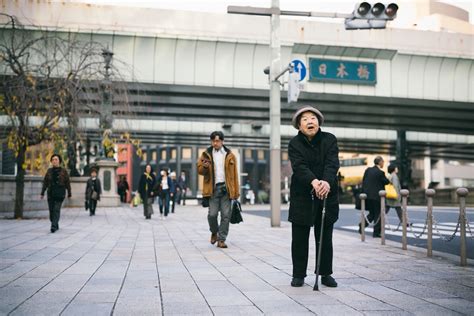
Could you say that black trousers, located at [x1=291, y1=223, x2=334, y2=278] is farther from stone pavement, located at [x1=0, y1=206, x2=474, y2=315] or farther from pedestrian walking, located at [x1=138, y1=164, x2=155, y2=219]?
pedestrian walking, located at [x1=138, y1=164, x2=155, y2=219]

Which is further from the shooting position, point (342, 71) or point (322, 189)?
point (342, 71)

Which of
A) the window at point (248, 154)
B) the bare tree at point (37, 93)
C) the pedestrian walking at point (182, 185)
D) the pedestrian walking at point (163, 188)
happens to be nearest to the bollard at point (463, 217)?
the bare tree at point (37, 93)

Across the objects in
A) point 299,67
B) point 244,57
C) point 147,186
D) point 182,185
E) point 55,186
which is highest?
point 244,57

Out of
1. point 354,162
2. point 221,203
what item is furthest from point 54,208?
point 354,162

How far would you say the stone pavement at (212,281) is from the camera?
175 inches

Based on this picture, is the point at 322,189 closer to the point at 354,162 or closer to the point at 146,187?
the point at 146,187

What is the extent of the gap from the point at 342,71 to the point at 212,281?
64.3 feet

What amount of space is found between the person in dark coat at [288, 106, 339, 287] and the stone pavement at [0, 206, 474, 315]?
262mm

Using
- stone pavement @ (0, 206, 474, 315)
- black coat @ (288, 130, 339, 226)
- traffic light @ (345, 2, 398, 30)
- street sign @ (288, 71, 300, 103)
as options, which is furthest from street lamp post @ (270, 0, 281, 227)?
black coat @ (288, 130, 339, 226)

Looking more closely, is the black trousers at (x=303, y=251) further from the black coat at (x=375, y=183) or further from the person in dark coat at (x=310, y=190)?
the black coat at (x=375, y=183)

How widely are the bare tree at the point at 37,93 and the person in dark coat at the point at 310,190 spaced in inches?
440

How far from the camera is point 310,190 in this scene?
542cm

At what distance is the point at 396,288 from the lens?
5352mm

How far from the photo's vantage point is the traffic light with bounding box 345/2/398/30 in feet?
40.7
